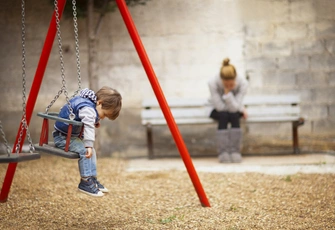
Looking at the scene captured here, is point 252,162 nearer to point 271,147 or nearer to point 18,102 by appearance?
point 271,147

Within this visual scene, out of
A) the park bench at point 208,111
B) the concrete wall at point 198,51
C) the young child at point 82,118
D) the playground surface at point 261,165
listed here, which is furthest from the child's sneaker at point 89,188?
the concrete wall at point 198,51

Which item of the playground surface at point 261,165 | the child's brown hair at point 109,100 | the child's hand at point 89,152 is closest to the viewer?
the child's hand at point 89,152

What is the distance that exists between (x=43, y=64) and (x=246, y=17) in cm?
347

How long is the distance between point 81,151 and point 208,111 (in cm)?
323

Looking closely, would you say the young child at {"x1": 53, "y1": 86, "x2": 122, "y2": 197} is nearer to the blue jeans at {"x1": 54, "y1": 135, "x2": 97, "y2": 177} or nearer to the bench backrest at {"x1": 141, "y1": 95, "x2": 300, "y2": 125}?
the blue jeans at {"x1": 54, "y1": 135, "x2": 97, "y2": 177}

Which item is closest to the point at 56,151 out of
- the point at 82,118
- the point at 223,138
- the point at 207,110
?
the point at 82,118

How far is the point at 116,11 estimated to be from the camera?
6.78m

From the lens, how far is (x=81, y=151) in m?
3.49

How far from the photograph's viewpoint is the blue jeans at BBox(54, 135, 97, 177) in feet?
11.5

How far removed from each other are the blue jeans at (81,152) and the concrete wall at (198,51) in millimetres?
3243

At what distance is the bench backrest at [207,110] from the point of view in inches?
256

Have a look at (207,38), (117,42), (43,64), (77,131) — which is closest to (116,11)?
(117,42)

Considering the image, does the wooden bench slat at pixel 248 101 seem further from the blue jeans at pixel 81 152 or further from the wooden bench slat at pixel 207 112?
the blue jeans at pixel 81 152

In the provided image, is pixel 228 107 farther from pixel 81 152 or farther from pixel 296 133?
pixel 81 152
